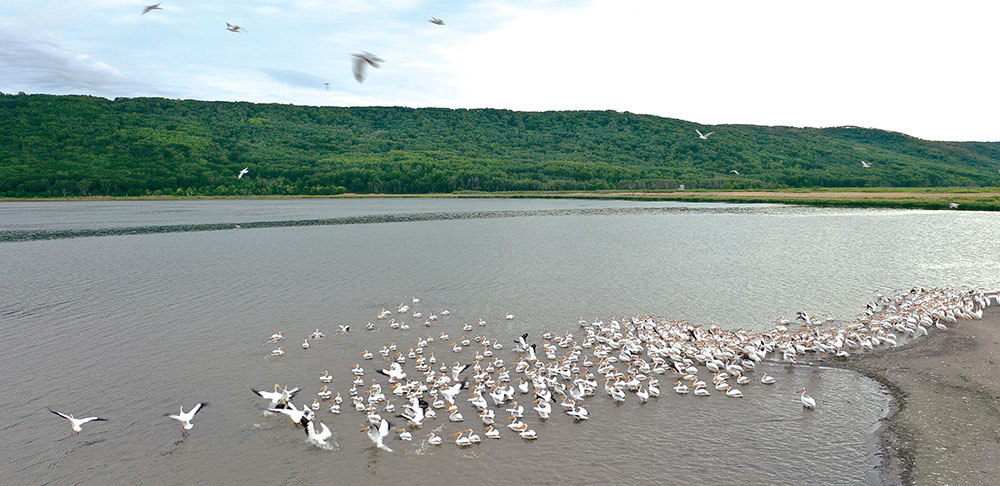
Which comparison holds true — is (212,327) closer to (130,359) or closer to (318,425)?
(130,359)

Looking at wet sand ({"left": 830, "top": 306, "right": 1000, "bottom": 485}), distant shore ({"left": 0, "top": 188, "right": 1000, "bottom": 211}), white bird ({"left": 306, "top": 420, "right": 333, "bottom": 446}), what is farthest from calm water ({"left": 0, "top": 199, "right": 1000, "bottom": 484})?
distant shore ({"left": 0, "top": 188, "right": 1000, "bottom": 211})

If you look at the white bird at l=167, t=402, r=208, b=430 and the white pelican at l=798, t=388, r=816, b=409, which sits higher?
the white pelican at l=798, t=388, r=816, b=409

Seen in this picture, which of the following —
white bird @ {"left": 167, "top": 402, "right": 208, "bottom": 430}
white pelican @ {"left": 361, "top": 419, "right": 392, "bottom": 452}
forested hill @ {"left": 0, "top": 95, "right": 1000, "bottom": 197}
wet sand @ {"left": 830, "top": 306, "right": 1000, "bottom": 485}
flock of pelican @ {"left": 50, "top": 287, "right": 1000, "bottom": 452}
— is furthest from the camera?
forested hill @ {"left": 0, "top": 95, "right": 1000, "bottom": 197}

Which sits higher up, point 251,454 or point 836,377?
point 836,377

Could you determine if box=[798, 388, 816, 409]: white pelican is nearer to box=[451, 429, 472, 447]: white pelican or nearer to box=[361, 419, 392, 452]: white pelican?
box=[451, 429, 472, 447]: white pelican

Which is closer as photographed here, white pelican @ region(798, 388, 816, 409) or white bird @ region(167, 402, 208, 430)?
white bird @ region(167, 402, 208, 430)

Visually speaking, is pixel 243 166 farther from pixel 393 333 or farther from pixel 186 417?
pixel 186 417

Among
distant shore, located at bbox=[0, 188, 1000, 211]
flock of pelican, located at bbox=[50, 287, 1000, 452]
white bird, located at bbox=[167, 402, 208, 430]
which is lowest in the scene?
white bird, located at bbox=[167, 402, 208, 430]

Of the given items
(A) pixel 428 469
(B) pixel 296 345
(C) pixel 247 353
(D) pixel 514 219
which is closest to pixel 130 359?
(C) pixel 247 353
